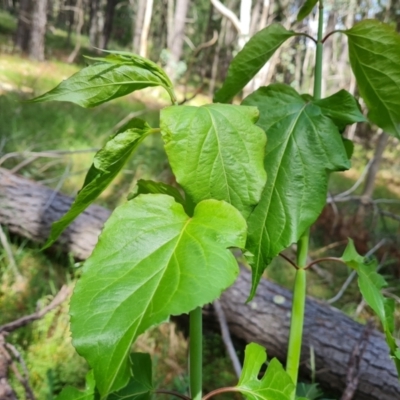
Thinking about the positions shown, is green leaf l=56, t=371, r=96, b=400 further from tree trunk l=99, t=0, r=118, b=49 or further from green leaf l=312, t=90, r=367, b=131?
tree trunk l=99, t=0, r=118, b=49

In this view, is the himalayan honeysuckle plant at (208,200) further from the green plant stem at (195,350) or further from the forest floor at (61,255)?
the forest floor at (61,255)

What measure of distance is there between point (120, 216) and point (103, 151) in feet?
0.24

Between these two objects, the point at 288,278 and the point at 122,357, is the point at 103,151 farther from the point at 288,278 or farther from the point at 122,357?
the point at 288,278

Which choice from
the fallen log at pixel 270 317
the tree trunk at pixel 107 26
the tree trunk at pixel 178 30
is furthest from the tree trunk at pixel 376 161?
the tree trunk at pixel 107 26

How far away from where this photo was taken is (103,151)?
1.44 feet

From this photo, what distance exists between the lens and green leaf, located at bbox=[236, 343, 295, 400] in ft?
1.70

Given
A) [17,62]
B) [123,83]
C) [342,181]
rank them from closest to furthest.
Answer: [123,83]
[342,181]
[17,62]

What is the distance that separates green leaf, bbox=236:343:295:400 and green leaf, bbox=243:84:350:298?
0.47 feet

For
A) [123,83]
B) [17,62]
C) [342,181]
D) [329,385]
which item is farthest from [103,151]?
[17,62]

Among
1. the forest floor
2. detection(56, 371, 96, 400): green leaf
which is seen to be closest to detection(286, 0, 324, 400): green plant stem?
detection(56, 371, 96, 400): green leaf

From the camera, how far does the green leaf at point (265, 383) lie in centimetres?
52

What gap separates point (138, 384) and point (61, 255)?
2320 millimetres

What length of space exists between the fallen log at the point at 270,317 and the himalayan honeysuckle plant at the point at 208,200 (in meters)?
1.23

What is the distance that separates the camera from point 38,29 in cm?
924
